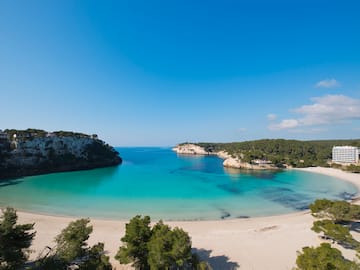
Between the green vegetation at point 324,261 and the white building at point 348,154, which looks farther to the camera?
the white building at point 348,154

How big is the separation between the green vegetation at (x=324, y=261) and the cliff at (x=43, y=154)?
51.1m

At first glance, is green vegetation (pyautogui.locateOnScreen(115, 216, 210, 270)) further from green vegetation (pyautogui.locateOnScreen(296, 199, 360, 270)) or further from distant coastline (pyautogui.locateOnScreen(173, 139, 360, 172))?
distant coastline (pyautogui.locateOnScreen(173, 139, 360, 172))

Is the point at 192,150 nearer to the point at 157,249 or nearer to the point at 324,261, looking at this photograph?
the point at 157,249

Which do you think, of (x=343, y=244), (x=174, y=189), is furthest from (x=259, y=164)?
(x=343, y=244)

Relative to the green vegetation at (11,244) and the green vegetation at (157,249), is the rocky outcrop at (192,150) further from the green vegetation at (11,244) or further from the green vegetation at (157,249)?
the green vegetation at (11,244)

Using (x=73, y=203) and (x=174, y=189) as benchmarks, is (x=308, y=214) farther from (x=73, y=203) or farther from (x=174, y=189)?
(x=73, y=203)

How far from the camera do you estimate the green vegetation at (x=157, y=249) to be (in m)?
7.50

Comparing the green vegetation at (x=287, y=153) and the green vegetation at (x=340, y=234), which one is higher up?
the green vegetation at (x=287, y=153)

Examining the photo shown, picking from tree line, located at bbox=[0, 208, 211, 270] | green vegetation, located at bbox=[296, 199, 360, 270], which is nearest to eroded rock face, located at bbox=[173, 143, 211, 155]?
green vegetation, located at bbox=[296, 199, 360, 270]

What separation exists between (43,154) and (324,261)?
56.0 m

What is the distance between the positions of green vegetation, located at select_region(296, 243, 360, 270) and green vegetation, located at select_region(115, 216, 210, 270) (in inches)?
152

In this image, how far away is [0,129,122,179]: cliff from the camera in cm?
4148

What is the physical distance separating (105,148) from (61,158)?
55.1ft

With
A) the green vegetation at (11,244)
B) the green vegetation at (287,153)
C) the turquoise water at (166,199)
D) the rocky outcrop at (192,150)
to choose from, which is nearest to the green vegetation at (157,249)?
the green vegetation at (11,244)
